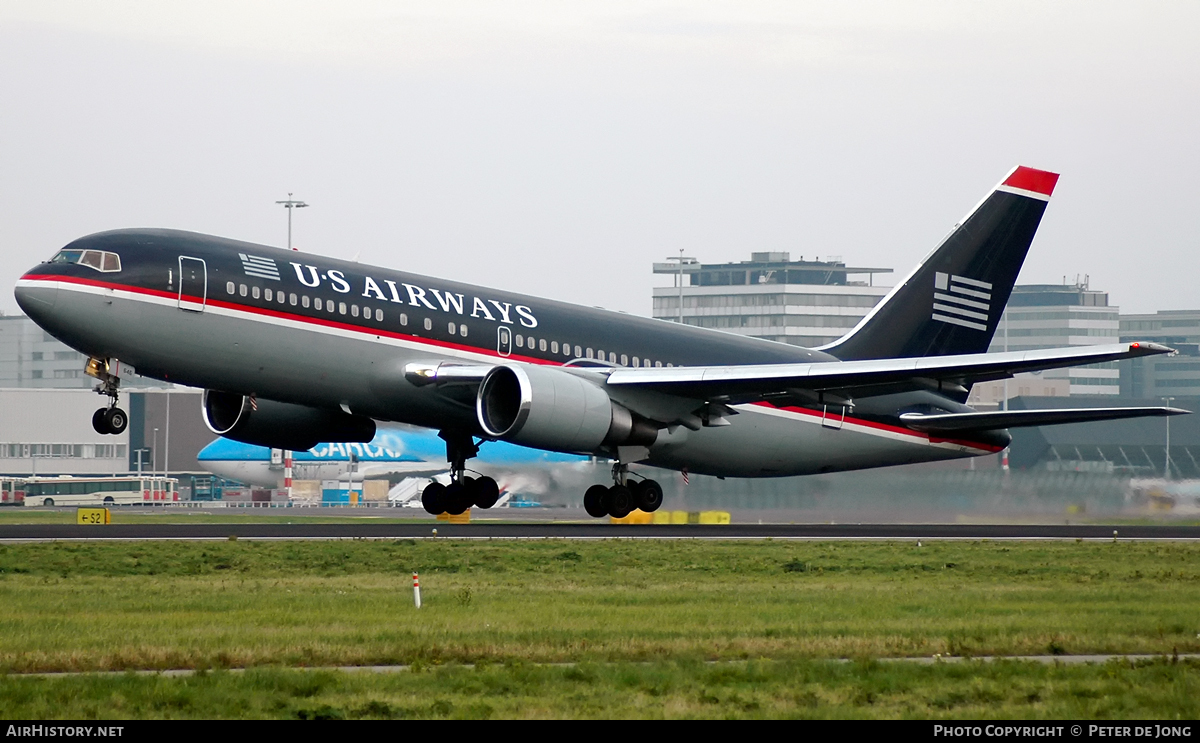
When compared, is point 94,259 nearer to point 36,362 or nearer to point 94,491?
point 94,491

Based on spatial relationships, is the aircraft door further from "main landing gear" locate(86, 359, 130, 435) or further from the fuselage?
"main landing gear" locate(86, 359, 130, 435)

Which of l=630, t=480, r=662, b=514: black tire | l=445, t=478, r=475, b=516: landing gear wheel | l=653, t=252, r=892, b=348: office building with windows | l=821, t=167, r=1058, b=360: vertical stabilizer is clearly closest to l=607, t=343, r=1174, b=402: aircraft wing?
l=630, t=480, r=662, b=514: black tire

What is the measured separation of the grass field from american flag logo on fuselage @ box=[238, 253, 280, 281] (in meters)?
5.65

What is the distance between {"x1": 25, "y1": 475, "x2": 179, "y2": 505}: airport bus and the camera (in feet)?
267

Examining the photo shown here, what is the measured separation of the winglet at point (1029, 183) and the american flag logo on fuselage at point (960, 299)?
265 cm

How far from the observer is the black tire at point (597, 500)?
36.1m

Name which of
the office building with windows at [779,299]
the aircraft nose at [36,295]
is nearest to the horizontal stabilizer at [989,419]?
the aircraft nose at [36,295]

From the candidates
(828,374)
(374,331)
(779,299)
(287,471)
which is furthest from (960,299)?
(779,299)

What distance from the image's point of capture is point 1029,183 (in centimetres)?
3953

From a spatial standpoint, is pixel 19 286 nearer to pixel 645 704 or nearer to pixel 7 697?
pixel 7 697

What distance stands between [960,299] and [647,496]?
10.6 m

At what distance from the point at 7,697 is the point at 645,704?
5.11 meters

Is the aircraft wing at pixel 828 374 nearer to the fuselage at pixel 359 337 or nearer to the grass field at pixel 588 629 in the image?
the fuselage at pixel 359 337
